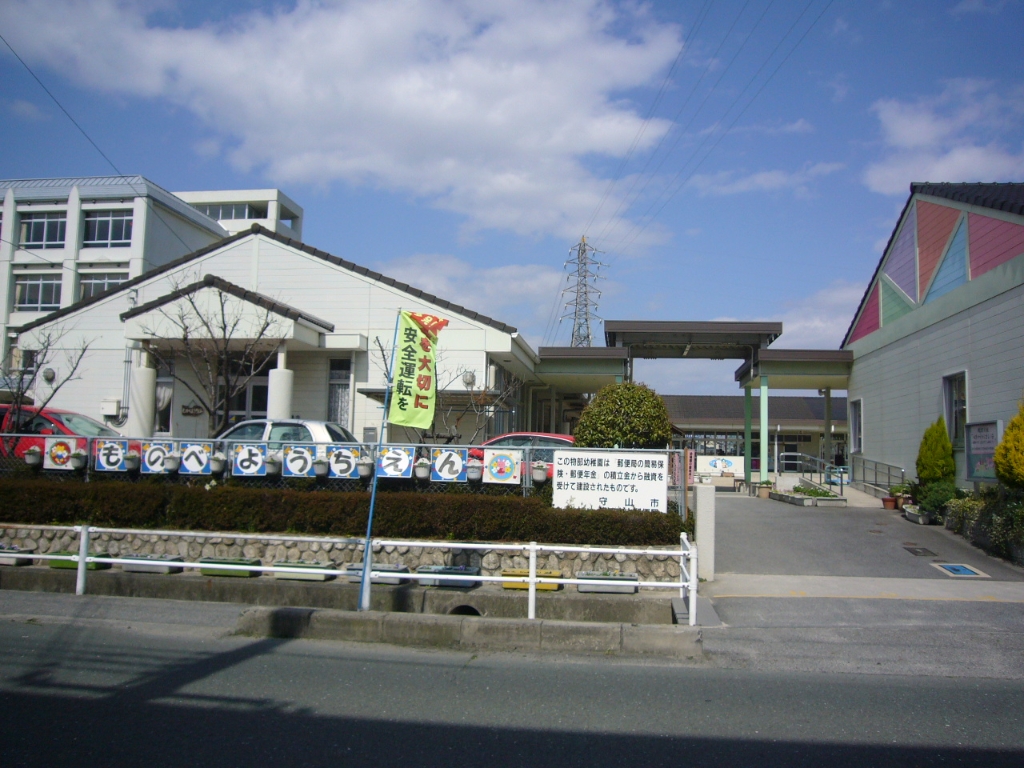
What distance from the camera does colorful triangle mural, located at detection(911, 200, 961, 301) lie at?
18.1 meters

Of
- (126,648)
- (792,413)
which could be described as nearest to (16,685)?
(126,648)

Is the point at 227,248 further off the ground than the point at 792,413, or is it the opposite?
the point at 227,248

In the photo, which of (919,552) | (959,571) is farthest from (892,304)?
(959,571)

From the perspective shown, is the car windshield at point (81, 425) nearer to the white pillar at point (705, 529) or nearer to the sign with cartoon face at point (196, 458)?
the sign with cartoon face at point (196, 458)

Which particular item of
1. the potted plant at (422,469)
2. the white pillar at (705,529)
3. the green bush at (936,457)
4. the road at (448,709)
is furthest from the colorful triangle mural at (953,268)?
the potted plant at (422,469)

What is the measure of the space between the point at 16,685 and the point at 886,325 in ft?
71.2

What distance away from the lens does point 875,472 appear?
70.3 feet

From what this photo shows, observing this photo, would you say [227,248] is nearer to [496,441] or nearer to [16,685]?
[496,441]

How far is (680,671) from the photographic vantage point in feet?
23.1

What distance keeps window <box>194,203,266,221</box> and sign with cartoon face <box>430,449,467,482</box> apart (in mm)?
52107

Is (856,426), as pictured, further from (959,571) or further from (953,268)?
(959,571)

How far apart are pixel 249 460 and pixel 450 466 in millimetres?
3599

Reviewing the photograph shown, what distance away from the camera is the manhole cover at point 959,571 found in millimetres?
11398

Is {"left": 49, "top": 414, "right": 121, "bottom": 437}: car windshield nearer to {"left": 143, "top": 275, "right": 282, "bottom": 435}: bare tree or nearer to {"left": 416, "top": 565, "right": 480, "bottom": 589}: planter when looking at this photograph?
{"left": 143, "top": 275, "right": 282, "bottom": 435}: bare tree
